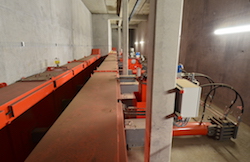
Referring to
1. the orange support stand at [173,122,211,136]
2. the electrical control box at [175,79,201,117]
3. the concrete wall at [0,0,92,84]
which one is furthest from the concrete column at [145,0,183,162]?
the concrete wall at [0,0,92,84]

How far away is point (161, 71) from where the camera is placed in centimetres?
182

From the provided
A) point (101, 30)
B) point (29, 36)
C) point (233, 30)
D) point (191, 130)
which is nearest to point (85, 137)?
point (191, 130)

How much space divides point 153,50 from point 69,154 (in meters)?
1.40

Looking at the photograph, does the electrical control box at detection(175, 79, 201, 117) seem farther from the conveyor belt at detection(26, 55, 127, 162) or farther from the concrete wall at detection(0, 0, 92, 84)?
the concrete wall at detection(0, 0, 92, 84)

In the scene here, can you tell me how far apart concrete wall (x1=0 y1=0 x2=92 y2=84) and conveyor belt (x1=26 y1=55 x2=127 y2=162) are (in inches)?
79.9

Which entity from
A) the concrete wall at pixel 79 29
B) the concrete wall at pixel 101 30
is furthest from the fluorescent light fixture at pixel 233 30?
the concrete wall at pixel 101 30

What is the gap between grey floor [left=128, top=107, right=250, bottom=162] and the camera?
10.9 feet

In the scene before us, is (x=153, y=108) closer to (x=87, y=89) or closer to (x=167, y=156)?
(x=167, y=156)

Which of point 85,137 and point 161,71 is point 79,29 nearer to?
point 161,71

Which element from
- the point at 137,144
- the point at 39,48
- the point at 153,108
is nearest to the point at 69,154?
the point at 153,108

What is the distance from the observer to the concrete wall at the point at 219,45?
185 inches

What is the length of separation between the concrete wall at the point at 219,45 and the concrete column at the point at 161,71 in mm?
4274

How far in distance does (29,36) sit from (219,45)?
660 centimetres

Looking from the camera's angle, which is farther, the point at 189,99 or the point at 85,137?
the point at 189,99
